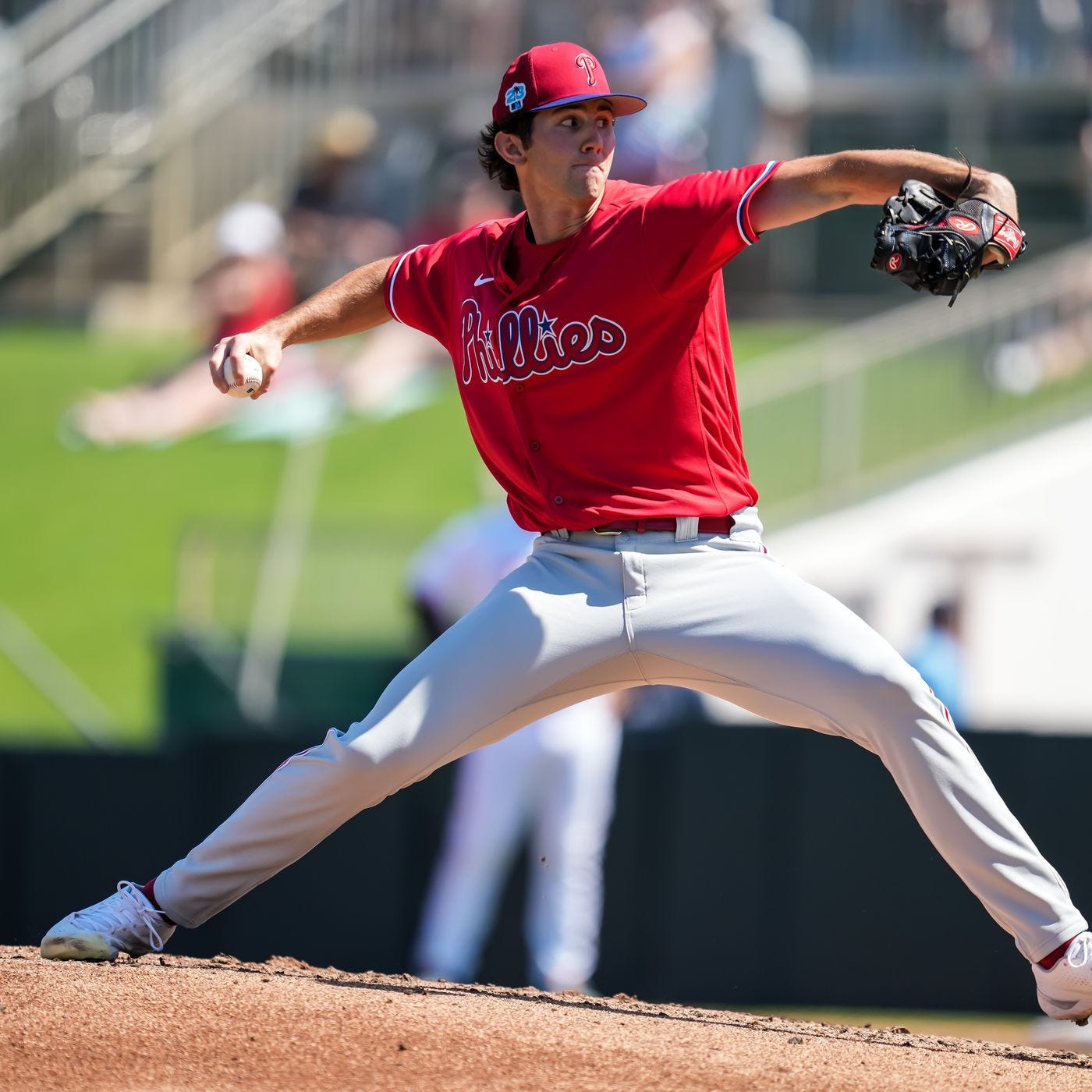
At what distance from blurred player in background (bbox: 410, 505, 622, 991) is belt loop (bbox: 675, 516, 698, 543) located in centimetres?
279

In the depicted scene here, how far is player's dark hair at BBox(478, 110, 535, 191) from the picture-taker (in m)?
4.40

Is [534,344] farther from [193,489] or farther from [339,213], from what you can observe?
[339,213]

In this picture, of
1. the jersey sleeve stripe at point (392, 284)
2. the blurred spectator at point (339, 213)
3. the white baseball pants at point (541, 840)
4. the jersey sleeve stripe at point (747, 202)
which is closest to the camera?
the jersey sleeve stripe at point (747, 202)

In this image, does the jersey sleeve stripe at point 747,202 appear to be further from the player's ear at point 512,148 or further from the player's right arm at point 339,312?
the player's right arm at point 339,312

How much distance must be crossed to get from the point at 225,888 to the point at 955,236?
2388mm

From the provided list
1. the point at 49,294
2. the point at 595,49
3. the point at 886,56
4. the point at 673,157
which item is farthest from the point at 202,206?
the point at 886,56

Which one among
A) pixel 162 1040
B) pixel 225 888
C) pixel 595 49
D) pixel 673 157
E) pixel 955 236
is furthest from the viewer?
pixel 595 49

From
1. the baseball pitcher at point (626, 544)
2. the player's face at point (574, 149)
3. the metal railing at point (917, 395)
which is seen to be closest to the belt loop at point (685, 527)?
the baseball pitcher at point (626, 544)

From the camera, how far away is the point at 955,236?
3824mm

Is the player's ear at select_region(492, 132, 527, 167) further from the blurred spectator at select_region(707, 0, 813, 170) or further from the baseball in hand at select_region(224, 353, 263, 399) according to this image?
the blurred spectator at select_region(707, 0, 813, 170)

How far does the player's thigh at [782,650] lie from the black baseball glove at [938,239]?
2.66ft

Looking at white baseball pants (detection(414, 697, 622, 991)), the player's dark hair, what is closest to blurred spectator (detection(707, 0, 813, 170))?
white baseball pants (detection(414, 697, 622, 991))

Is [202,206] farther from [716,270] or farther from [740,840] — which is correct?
[716,270]

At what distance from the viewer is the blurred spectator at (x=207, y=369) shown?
13.4m
